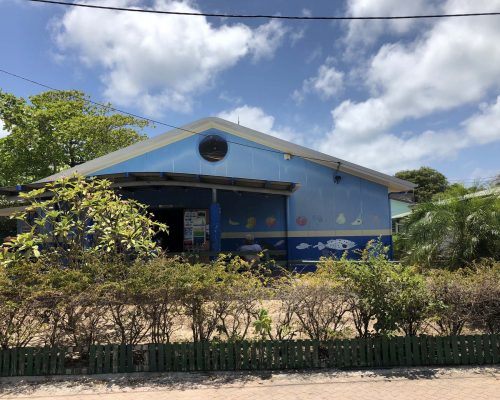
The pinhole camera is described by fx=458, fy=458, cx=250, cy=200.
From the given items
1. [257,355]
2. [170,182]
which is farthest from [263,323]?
[170,182]

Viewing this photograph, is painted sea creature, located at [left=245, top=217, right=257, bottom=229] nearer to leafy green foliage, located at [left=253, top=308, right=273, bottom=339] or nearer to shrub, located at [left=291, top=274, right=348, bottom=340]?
shrub, located at [left=291, top=274, right=348, bottom=340]

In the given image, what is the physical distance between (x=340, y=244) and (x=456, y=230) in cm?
485

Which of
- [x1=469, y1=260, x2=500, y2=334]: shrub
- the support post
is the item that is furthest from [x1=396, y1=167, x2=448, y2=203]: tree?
[x1=469, y1=260, x2=500, y2=334]: shrub

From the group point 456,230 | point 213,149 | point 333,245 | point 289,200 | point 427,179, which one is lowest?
point 456,230

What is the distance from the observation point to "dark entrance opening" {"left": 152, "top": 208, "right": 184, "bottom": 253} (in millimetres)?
16562

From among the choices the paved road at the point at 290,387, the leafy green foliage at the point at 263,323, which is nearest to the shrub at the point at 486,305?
the paved road at the point at 290,387

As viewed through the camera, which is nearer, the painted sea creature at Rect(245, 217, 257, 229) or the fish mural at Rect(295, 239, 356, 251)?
the fish mural at Rect(295, 239, 356, 251)

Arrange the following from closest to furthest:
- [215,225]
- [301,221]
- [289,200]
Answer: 1. [215,225]
2. [301,221]
3. [289,200]

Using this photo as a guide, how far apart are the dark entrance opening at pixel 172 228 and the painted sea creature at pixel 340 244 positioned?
17.3 ft

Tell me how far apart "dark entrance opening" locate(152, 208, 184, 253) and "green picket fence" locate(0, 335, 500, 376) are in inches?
391

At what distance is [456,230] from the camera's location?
37.9 feet

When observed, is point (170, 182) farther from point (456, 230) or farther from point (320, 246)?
point (456, 230)

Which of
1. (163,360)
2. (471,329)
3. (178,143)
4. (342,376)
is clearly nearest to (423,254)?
(471,329)

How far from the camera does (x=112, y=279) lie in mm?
6848
